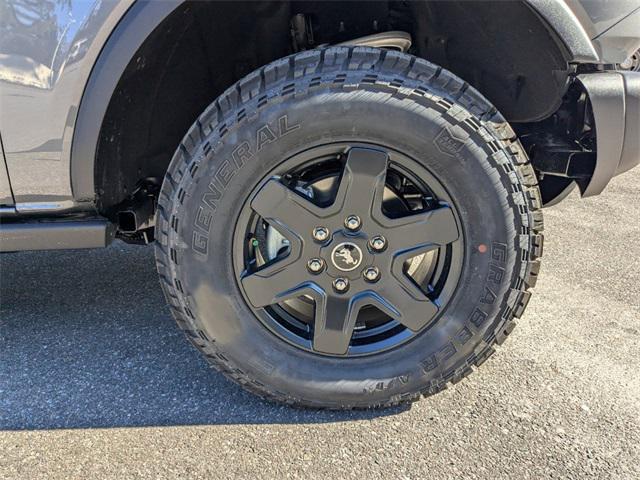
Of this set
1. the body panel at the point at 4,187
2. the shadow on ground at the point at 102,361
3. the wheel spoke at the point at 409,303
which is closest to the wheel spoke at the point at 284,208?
the wheel spoke at the point at 409,303

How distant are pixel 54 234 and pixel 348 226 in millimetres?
1056

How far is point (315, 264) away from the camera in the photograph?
1.79 metres

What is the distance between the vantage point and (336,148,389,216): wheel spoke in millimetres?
1713

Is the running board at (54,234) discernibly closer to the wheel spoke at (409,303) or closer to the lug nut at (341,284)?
the lug nut at (341,284)

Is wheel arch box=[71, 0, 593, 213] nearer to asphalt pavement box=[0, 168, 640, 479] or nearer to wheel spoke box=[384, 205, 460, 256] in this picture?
wheel spoke box=[384, 205, 460, 256]

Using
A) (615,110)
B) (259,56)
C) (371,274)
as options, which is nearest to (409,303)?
(371,274)

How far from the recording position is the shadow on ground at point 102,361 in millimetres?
1901

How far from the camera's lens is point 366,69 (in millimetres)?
1701

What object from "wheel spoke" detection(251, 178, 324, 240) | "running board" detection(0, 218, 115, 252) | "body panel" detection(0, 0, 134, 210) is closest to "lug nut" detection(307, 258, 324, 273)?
"wheel spoke" detection(251, 178, 324, 240)

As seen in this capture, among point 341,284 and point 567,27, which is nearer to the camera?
point 567,27

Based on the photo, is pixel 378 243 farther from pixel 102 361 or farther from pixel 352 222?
pixel 102 361

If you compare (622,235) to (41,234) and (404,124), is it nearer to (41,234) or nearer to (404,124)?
(404,124)

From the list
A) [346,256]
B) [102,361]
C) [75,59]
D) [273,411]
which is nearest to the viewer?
[75,59]

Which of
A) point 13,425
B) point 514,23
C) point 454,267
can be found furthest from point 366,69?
point 13,425
